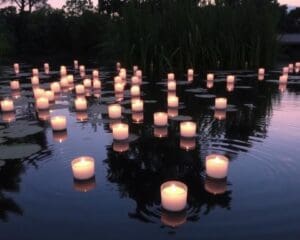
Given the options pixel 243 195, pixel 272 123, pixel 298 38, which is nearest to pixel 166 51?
pixel 272 123

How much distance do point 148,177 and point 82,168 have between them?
A: 0.44 meters

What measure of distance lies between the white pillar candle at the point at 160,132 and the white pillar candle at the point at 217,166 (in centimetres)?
104

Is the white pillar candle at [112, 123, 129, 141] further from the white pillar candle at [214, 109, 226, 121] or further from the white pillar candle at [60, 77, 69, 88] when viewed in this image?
the white pillar candle at [60, 77, 69, 88]

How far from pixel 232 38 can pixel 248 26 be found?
0.49 m

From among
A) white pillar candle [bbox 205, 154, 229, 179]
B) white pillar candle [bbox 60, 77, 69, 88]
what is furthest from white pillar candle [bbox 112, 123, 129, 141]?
white pillar candle [bbox 60, 77, 69, 88]

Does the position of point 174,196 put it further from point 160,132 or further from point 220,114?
point 220,114

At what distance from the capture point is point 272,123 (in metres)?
3.80

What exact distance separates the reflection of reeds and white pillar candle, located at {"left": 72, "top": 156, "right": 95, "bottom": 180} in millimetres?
5795

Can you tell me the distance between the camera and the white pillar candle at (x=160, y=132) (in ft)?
11.1

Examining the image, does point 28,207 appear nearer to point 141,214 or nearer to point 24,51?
point 141,214

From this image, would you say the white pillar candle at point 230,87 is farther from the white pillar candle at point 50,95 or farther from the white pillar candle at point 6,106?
the white pillar candle at point 6,106

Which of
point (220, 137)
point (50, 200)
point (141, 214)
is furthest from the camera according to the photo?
point (220, 137)

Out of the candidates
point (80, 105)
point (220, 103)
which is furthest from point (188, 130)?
point (80, 105)

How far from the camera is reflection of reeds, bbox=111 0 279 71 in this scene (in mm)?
7965
